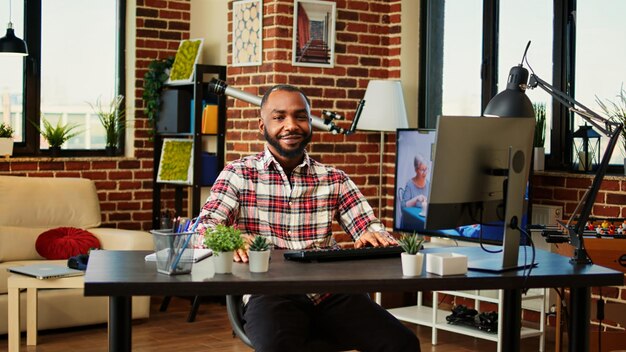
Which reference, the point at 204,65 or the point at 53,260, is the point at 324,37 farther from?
the point at 53,260

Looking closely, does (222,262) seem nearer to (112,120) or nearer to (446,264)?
(446,264)

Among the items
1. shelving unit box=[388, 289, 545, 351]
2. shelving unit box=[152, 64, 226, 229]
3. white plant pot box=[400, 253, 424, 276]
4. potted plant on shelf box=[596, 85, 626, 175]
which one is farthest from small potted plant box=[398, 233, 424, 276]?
shelving unit box=[152, 64, 226, 229]

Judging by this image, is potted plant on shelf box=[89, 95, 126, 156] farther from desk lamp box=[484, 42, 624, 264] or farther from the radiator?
desk lamp box=[484, 42, 624, 264]

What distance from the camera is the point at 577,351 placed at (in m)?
3.24

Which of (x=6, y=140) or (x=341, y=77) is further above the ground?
(x=341, y=77)

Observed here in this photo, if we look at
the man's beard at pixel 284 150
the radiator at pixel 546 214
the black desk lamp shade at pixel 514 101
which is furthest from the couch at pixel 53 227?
the black desk lamp shade at pixel 514 101

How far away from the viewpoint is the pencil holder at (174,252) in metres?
2.86

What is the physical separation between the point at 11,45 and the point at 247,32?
1569 mm

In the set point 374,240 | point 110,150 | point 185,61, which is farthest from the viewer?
point 110,150

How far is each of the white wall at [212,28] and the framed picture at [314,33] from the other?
82 cm

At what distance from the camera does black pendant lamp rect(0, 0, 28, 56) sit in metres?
6.33

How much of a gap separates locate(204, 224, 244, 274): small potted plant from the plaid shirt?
1.91 ft

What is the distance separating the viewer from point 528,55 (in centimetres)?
599

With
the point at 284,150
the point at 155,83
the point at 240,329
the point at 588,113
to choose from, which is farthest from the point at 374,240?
the point at 155,83
